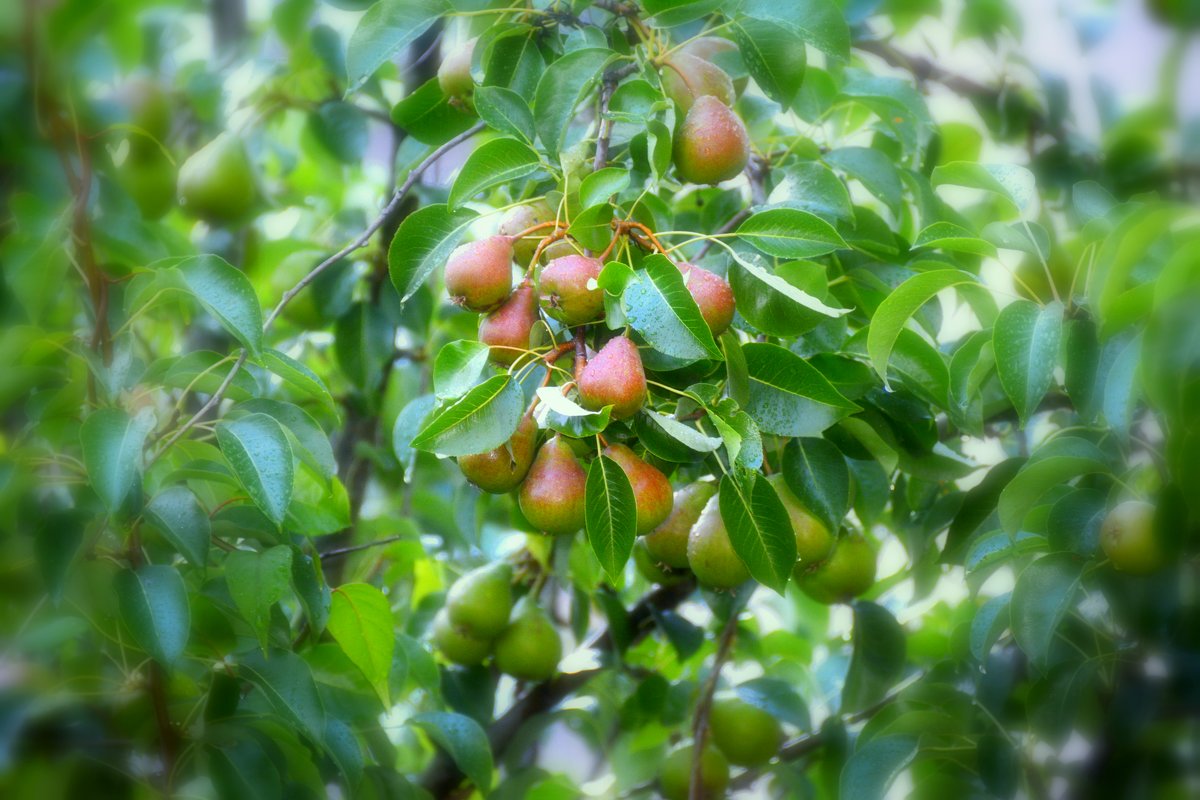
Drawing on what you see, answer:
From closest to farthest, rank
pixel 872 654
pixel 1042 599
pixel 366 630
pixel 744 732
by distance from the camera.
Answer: pixel 1042 599
pixel 366 630
pixel 872 654
pixel 744 732

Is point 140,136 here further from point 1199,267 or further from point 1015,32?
point 1015,32

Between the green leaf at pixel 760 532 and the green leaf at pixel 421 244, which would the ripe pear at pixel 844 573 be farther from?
the green leaf at pixel 421 244

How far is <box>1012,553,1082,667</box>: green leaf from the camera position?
98 centimetres

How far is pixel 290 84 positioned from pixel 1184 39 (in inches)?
54.4

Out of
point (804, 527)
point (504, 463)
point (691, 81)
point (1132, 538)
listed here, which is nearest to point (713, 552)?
point (804, 527)

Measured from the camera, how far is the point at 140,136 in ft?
4.29

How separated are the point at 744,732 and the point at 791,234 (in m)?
0.79

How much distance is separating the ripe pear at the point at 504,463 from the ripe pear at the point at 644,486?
0.07m

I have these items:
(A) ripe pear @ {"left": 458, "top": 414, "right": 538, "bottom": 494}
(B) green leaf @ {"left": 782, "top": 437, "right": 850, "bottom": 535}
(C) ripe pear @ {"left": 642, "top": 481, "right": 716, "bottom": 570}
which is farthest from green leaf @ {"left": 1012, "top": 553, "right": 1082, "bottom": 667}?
(A) ripe pear @ {"left": 458, "top": 414, "right": 538, "bottom": 494}

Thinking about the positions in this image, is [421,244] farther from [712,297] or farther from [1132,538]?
[1132,538]

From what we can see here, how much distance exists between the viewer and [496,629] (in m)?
1.54

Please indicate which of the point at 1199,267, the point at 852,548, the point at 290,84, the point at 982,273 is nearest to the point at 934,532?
the point at 852,548

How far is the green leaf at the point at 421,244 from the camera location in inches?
42.8

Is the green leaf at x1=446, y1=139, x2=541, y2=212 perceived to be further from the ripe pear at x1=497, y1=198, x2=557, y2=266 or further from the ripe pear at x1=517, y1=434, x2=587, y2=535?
the ripe pear at x1=517, y1=434, x2=587, y2=535
